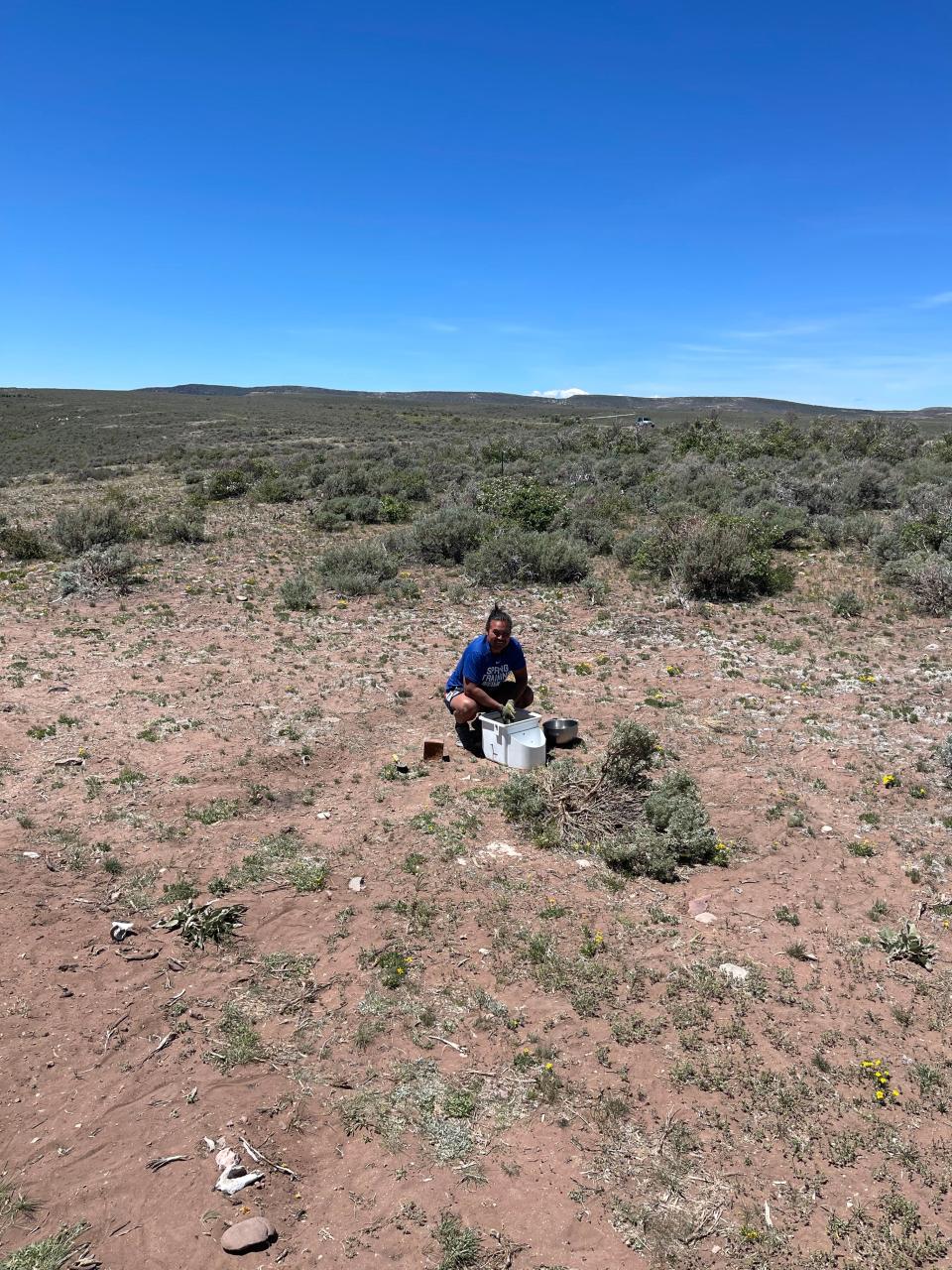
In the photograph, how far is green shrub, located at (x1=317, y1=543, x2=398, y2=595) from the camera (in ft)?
36.1

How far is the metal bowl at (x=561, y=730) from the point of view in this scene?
6.43 metres

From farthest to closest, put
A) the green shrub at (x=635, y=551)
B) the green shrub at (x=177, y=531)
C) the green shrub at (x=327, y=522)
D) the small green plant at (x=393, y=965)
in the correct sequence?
the green shrub at (x=327, y=522), the green shrub at (x=177, y=531), the green shrub at (x=635, y=551), the small green plant at (x=393, y=965)

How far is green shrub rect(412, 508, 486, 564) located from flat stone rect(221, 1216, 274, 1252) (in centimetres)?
1076

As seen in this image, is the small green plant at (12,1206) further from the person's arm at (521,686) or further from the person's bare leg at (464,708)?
the person's arm at (521,686)

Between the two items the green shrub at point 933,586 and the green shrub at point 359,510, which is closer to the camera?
the green shrub at point 933,586

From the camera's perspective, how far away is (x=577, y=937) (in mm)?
4188

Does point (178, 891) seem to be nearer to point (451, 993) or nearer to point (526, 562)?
point (451, 993)

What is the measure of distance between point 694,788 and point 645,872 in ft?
3.17

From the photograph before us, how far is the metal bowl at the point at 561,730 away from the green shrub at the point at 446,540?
6829mm

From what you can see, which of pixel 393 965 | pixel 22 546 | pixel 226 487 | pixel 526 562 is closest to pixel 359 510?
pixel 226 487

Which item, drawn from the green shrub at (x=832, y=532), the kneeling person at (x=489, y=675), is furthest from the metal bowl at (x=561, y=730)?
the green shrub at (x=832, y=532)

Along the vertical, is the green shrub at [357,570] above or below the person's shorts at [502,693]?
above

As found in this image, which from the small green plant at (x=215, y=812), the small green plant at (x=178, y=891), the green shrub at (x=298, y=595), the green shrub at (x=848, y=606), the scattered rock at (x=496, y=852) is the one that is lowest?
the small green plant at (x=178, y=891)

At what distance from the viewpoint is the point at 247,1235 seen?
2633 mm
